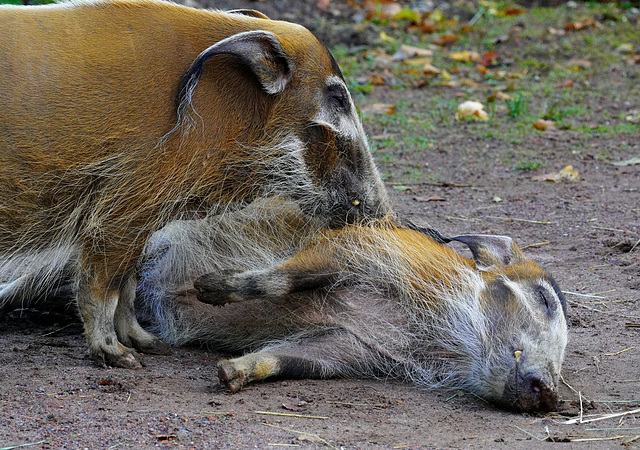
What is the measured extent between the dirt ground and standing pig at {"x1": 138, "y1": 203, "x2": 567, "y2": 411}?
142mm

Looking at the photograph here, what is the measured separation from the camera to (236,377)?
10.2 feet

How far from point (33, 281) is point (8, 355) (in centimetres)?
56

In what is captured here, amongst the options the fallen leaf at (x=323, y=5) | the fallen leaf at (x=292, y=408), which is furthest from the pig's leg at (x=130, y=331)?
the fallen leaf at (x=323, y=5)

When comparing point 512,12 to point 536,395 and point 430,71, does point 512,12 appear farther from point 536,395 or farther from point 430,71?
point 536,395

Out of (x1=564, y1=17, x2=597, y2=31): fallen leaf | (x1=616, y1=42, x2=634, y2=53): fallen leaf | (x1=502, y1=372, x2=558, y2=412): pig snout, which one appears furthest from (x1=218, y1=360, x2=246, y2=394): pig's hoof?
Answer: (x1=564, y1=17, x2=597, y2=31): fallen leaf

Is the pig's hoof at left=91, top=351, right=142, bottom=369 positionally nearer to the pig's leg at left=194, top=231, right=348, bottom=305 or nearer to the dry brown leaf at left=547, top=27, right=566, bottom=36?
the pig's leg at left=194, top=231, right=348, bottom=305

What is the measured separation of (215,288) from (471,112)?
410 cm

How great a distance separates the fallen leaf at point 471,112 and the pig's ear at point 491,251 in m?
3.21

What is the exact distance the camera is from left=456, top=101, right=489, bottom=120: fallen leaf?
6918 millimetres

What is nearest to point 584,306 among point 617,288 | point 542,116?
point 617,288

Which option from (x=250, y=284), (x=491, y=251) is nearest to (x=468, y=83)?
(x=491, y=251)

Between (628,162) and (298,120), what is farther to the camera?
(628,162)

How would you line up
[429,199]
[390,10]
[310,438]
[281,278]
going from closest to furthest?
[310,438]
[281,278]
[429,199]
[390,10]

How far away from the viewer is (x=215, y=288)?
3.43m
